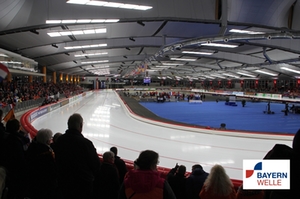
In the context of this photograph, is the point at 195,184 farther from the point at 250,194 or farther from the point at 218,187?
the point at 250,194

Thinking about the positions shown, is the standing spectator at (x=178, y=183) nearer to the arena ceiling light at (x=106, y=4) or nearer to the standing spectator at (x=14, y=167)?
the standing spectator at (x=14, y=167)

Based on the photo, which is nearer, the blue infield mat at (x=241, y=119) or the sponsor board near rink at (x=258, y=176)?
the sponsor board near rink at (x=258, y=176)

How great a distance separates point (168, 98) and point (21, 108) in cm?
2703

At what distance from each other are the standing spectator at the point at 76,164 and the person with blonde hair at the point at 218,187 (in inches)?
45.5

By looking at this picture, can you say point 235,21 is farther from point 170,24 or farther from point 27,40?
point 27,40

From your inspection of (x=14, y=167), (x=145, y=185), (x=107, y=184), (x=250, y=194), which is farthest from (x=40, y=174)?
(x=250, y=194)

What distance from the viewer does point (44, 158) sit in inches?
98.4

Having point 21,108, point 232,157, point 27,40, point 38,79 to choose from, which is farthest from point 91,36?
point 38,79

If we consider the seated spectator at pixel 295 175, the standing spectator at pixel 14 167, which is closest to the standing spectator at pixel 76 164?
the standing spectator at pixel 14 167

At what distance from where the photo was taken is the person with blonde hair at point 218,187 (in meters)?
2.08

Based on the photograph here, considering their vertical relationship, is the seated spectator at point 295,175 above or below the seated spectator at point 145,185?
above

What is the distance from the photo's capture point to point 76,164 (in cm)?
227

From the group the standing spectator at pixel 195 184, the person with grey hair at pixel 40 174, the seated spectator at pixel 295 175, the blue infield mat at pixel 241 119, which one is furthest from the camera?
the blue infield mat at pixel 241 119

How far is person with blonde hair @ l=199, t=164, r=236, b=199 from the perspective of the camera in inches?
82.0
